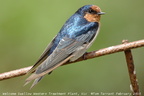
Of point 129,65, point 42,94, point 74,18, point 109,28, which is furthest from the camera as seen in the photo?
point 109,28

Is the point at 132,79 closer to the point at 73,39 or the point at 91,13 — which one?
the point at 73,39

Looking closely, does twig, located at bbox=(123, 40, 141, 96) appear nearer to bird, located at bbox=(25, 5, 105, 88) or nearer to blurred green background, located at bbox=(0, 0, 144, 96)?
bird, located at bbox=(25, 5, 105, 88)

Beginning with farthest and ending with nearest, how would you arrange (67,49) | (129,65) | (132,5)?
(132,5) → (67,49) → (129,65)

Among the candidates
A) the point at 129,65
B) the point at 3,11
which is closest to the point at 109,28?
the point at 3,11

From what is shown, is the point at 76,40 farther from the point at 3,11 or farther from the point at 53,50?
the point at 3,11

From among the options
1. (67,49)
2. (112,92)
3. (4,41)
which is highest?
(4,41)

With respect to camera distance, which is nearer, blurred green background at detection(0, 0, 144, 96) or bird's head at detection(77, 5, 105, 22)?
bird's head at detection(77, 5, 105, 22)

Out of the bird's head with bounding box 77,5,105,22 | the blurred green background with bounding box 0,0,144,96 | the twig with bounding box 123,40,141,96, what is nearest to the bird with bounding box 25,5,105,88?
the bird's head with bounding box 77,5,105,22
